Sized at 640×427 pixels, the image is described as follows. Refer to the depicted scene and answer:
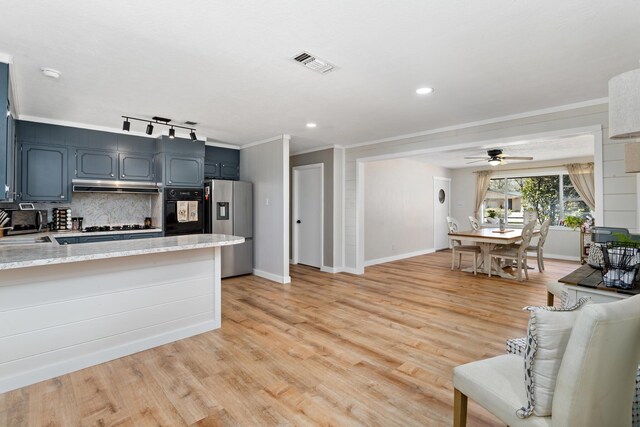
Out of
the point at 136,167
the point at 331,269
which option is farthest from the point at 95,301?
the point at 331,269

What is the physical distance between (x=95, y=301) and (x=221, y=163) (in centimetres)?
385

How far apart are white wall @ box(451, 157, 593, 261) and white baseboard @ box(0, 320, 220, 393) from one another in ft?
26.3

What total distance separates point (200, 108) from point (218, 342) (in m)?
2.68

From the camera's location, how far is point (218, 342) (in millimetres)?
3002

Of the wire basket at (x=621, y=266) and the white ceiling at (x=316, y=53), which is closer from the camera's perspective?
the wire basket at (x=621, y=266)

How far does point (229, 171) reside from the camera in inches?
243

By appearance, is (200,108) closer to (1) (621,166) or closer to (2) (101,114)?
(2) (101,114)

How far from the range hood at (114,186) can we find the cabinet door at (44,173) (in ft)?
0.55

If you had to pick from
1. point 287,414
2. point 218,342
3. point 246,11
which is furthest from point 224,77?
point 287,414

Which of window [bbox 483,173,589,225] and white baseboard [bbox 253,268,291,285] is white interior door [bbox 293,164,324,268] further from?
window [bbox 483,173,589,225]

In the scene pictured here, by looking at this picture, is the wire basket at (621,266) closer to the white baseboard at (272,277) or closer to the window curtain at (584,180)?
the white baseboard at (272,277)

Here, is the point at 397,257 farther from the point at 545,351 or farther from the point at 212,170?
the point at 545,351

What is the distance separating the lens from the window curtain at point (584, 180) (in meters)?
7.02

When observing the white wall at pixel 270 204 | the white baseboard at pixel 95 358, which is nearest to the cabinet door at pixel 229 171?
the white wall at pixel 270 204
